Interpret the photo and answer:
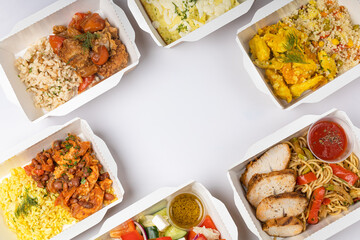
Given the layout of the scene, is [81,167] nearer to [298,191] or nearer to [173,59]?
[173,59]

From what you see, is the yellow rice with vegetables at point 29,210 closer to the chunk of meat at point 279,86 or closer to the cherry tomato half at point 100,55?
the cherry tomato half at point 100,55

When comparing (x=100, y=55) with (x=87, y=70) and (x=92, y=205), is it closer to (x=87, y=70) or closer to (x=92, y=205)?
(x=87, y=70)

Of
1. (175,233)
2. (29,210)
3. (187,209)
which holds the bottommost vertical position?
(175,233)

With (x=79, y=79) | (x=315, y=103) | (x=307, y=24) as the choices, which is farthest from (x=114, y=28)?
(x=315, y=103)

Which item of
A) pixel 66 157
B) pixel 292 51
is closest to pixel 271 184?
pixel 292 51

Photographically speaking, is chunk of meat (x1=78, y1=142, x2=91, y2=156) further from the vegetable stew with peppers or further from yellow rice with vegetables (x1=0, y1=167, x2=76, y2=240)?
yellow rice with vegetables (x1=0, y1=167, x2=76, y2=240)

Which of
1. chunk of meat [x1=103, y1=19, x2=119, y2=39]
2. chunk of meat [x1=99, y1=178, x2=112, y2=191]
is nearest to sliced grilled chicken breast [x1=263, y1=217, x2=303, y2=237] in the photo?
chunk of meat [x1=99, y1=178, x2=112, y2=191]

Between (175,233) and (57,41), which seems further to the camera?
(57,41)
